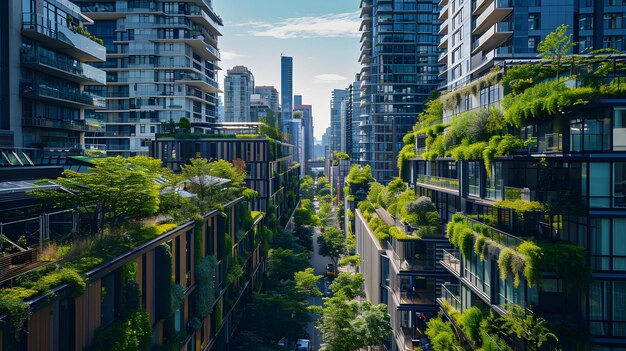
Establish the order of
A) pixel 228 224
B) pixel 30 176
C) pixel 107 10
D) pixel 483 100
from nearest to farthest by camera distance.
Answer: pixel 30 176 → pixel 483 100 → pixel 228 224 → pixel 107 10

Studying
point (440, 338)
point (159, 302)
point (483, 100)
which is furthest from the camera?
point (483, 100)

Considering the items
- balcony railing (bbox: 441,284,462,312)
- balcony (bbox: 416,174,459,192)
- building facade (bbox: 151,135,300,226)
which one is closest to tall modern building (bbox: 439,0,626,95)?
balcony (bbox: 416,174,459,192)

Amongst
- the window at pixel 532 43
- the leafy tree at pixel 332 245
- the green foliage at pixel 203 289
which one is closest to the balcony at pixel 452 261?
the green foliage at pixel 203 289

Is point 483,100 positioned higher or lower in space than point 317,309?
higher

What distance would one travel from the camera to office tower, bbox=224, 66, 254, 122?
18925 cm

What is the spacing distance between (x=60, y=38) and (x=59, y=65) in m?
2.40

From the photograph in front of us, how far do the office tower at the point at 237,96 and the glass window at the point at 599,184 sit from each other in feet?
566

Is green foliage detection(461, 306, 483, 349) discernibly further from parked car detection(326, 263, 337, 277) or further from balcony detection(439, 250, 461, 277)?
parked car detection(326, 263, 337, 277)

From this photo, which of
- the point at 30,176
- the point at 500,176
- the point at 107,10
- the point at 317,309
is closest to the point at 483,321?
the point at 500,176

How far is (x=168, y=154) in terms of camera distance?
65.5 metres

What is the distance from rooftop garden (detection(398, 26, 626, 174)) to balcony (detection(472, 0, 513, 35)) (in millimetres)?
15528

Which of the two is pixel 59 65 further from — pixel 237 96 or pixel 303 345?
pixel 237 96

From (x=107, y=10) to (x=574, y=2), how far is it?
6596cm

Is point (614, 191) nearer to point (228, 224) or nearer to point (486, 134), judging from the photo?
point (486, 134)
